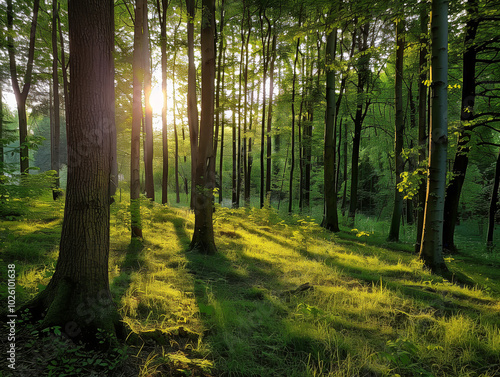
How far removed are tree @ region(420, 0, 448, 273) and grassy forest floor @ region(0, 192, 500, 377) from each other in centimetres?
59

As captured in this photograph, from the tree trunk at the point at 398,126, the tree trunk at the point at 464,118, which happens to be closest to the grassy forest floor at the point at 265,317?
the tree trunk at the point at 464,118

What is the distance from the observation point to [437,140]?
5.50m

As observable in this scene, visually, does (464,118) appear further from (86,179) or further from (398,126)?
(86,179)

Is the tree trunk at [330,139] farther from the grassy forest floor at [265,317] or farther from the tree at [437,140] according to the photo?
the tree at [437,140]

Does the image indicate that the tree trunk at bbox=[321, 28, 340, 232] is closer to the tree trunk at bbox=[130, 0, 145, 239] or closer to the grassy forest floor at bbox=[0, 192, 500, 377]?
the grassy forest floor at bbox=[0, 192, 500, 377]

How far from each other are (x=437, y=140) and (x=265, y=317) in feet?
17.4

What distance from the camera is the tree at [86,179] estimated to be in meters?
2.46

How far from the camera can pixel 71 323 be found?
2.33 m

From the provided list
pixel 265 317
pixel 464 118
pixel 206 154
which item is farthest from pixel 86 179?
pixel 464 118

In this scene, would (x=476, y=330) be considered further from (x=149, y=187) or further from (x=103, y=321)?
(x=149, y=187)

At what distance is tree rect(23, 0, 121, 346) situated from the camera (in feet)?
8.07

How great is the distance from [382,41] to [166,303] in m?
14.5

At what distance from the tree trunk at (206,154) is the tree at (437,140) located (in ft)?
16.5

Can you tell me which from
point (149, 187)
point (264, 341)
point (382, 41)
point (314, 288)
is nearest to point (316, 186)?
point (382, 41)
